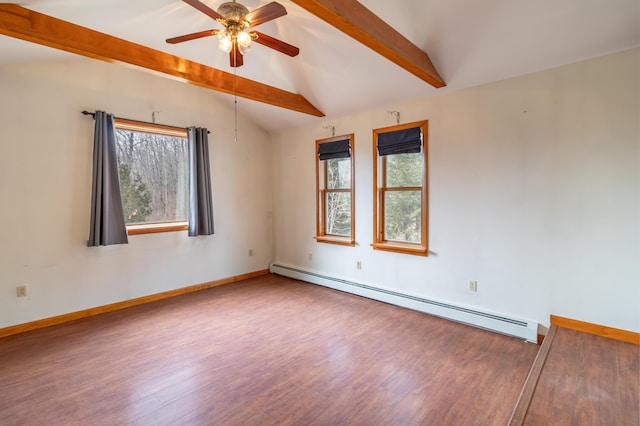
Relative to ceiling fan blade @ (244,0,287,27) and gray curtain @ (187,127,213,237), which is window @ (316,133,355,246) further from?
ceiling fan blade @ (244,0,287,27)

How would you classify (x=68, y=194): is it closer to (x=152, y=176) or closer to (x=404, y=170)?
(x=152, y=176)

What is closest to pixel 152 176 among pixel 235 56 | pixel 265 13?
pixel 235 56

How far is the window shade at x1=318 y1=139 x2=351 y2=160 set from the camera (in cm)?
445

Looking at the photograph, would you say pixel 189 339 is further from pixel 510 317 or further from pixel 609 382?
pixel 609 382

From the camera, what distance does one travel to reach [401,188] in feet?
13.0

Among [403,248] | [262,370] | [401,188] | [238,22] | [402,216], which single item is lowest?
[262,370]

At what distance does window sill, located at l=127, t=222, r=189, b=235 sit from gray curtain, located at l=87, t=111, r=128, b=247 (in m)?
0.27

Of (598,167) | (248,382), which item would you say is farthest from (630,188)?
(248,382)

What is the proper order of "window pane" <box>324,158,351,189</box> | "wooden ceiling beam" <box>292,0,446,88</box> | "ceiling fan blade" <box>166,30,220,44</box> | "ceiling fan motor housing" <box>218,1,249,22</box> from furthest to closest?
"window pane" <box>324,158,351,189</box>
"ceiling fan blade" <box>166,30,220,44</box>
"ceiling fan motor housing" <box>218,1,249,22</box>
"wooden ceiling beam" <box>292,0,446,88</box>

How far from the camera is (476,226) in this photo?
3309 millimetres

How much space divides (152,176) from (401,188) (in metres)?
3.32

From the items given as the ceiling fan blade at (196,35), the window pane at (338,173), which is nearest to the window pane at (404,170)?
the window pane at (338,173)

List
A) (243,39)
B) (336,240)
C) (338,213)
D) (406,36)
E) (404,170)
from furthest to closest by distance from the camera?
1. (338,213)
2. (336,240)
3. (404,170)
4. (406,36)
5. (243,39)

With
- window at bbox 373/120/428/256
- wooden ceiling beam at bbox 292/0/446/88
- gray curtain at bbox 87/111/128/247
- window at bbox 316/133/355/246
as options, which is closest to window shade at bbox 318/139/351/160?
window at bbox 316/133/355/246
